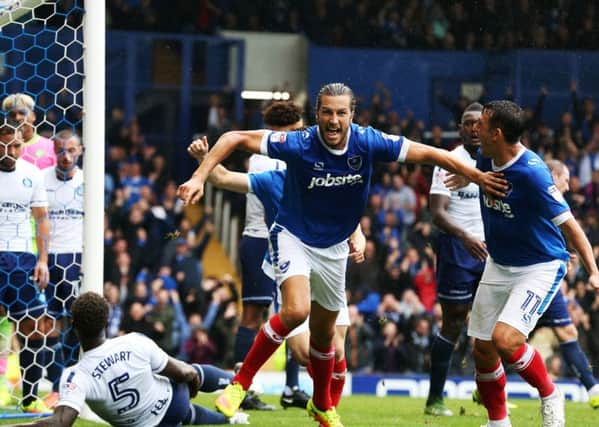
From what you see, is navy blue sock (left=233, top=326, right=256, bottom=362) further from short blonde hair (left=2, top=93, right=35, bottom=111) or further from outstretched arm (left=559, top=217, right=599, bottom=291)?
outstretched arm (left=559, top=217, right=599, bottom=291)

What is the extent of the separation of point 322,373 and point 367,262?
889 cm

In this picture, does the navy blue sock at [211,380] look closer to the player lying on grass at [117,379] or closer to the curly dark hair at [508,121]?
the player lying on grass at [117,379]

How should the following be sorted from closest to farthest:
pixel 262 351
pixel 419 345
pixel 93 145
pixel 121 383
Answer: pixel 121 383, pixel 262 351, pixel 93 145, pixel 419 345

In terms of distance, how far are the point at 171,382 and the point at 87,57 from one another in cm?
271

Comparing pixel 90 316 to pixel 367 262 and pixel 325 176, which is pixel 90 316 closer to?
pixel 325 176

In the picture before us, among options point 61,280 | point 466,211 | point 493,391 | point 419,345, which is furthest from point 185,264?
point 493,391

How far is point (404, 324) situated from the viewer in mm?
15047

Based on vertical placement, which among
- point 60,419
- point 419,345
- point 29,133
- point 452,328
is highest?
point 29,133

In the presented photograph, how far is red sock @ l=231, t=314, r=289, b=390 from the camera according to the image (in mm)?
7125

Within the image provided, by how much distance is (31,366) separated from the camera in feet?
28.7

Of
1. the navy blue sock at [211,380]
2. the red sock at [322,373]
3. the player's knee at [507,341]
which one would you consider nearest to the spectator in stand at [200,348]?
the red sock at [322,373]

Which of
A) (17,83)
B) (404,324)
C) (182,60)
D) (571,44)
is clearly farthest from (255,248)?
(571,44)

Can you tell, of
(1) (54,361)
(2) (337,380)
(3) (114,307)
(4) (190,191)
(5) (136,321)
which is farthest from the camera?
(3) (114,307)

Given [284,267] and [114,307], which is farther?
[114,307]
